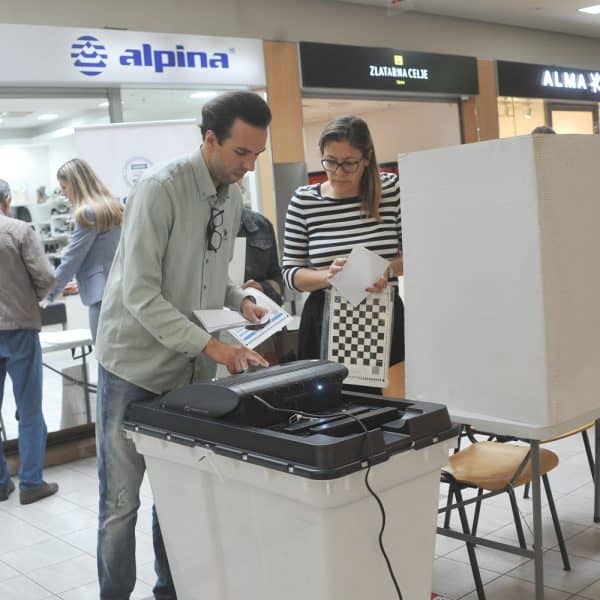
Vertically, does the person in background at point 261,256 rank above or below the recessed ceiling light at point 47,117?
below

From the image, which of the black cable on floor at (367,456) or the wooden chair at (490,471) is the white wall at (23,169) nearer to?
the wooden chair at (490,471)

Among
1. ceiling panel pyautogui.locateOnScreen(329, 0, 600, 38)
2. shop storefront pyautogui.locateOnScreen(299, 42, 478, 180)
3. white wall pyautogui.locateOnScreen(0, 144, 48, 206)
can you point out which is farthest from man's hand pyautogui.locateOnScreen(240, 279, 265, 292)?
ceiling panel pyautogui.locateOnScreen(329, 0, 600, 38)

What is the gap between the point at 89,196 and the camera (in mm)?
4621

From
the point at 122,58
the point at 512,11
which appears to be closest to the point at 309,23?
the point at 122,58

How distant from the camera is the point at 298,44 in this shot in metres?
6.55

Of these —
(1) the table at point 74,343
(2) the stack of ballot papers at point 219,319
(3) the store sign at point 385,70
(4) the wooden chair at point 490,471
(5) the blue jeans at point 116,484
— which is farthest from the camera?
(3) the store sign at point 385,70

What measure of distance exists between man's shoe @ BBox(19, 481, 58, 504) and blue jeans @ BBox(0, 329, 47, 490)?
0.08 feet

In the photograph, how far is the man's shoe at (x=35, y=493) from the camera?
14.0ft

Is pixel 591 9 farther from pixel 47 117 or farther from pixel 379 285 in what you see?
pixel 379 285

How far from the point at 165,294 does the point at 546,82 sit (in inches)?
307

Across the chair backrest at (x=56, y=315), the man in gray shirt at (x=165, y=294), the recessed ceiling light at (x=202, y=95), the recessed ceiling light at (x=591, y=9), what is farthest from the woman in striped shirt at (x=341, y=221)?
the recessed ceiling light at (x=591, y=9)

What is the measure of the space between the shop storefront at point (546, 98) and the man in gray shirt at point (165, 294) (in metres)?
6.66

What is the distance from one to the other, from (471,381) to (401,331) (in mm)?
542

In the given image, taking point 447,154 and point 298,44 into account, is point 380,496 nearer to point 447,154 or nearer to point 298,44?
point 447,154
